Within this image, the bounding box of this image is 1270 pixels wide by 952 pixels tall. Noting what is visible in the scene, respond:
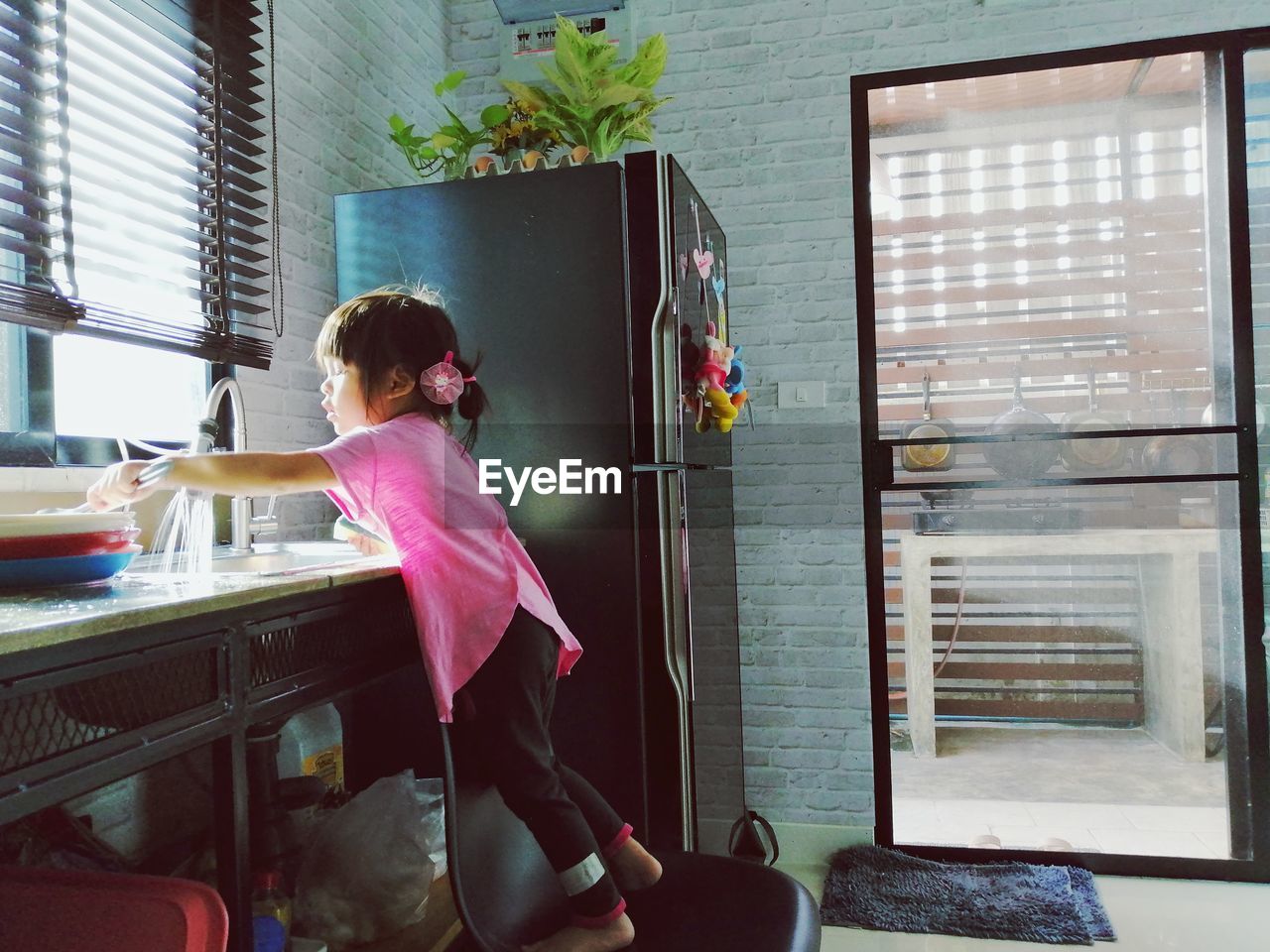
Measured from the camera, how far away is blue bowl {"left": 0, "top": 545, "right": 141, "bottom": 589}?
93 centimetres

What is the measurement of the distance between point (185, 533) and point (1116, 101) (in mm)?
2670

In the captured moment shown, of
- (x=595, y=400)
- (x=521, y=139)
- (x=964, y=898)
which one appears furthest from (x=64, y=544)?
(x=964, y=898)

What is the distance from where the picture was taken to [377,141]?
2363mm

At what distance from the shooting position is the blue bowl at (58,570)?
3.04 ft

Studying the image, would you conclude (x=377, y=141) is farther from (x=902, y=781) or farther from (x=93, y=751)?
(x=902, y=781)

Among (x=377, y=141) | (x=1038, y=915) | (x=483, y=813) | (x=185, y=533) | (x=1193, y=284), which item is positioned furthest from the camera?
(x=1193, y=284)

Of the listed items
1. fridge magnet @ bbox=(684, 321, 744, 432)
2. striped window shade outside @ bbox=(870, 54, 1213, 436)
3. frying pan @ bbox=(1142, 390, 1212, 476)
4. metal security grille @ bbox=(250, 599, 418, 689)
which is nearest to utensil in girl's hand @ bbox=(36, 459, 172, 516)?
metal security grille @ bbox=(250, 599, 418, 689)

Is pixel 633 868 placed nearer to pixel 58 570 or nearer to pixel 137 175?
pixel 58 570

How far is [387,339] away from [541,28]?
5.60ft

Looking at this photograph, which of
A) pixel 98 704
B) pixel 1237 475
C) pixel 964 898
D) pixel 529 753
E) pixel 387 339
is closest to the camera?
pixel 98 704

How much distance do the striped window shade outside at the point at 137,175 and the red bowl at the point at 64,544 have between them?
1.71ft

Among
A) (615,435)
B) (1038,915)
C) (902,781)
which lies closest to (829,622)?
(902,781)

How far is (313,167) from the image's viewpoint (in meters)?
2.04

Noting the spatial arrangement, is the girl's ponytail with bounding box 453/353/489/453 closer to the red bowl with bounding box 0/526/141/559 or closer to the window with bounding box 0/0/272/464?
the window with bounding box 0/0/272/464
